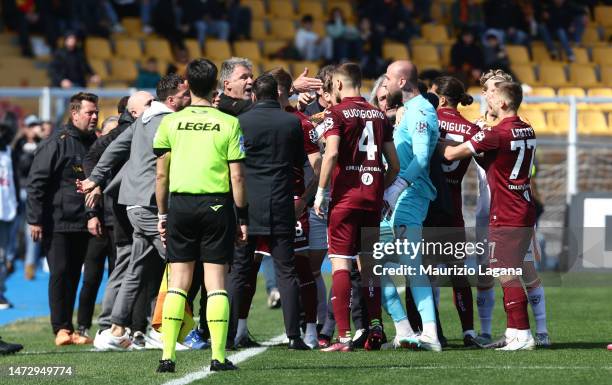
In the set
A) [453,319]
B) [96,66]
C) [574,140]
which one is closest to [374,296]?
[453,319]

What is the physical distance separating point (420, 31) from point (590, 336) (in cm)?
1728

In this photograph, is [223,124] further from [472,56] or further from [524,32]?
[524,32]

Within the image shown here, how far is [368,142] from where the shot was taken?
9.52 m

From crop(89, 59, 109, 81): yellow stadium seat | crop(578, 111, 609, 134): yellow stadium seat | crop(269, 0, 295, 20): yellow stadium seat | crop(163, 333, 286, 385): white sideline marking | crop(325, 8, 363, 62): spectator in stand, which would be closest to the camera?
crop(163, 333, 286, 385): white sideline marking

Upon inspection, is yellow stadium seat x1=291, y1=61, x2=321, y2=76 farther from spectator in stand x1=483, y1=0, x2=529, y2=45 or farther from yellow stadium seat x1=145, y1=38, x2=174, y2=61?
spectator in stand x1=483, y1=0, x2=529, y2=45

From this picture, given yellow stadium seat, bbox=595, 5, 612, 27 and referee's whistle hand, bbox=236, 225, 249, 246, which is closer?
referee's whistle hand, bbox=236, 225, 249, 246

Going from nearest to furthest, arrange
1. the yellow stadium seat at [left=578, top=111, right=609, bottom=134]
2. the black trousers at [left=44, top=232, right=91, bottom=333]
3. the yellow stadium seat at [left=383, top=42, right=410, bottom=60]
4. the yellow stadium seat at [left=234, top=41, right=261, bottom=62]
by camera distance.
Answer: the black trousers at [left=44, top=232, right=91, bottom=333] → the yellow stadium seat at [left=578, top=111, right=609, bottom=134] → the yellow stadium seat at [left=234, top=41, right=261, bottom=62] → the yellow stadium seat at [left=383, top=42, right=410, bottom=60]

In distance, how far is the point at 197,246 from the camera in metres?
8.32

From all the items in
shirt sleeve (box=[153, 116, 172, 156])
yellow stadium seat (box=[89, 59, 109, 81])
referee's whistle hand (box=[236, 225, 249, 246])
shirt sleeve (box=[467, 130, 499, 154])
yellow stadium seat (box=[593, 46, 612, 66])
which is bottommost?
referee's whistle hand (box=[236, 225, 249, 246])

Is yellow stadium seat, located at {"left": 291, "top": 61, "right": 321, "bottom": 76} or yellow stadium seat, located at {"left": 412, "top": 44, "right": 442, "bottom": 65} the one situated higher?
yellow stadium seat, located at {"left": 412, "top": 44, "right": 442, "bottom": 65}

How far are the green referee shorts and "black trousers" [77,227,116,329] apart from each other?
3.09 metres

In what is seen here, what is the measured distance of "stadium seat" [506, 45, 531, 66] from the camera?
2644 cm

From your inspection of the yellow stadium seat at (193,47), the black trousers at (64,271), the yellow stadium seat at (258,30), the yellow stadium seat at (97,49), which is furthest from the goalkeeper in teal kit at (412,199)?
the yellow stadium seat at (258,30)

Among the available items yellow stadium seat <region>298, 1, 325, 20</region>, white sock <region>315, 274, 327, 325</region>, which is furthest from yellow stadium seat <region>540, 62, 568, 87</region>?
white sock <region>315, 274, 327, 325</region>
